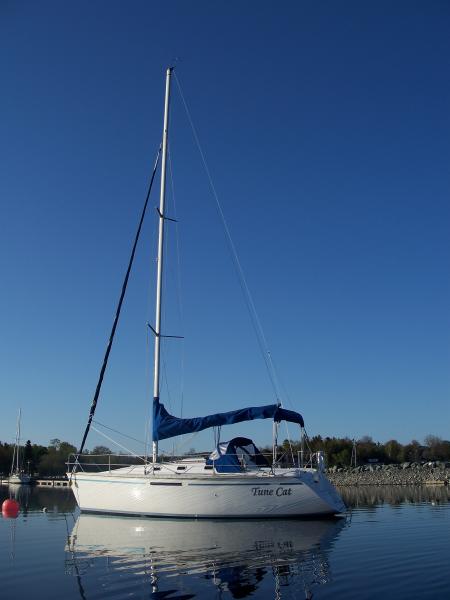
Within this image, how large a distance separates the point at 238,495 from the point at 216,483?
97 cm

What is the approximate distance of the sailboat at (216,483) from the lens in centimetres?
2222

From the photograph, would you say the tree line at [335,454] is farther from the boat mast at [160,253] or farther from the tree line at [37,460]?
the boat mast at [160,253]

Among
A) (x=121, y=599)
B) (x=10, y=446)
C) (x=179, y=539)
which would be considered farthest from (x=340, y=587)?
(x=10, y=446)

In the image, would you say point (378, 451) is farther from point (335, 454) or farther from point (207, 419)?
point (207, 419)

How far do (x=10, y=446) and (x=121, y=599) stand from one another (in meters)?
121

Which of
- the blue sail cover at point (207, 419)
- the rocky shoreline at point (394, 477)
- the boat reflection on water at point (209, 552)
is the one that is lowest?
the rocky shoreline at point (394, 477)

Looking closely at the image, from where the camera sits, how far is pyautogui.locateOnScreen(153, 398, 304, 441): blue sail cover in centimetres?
2384

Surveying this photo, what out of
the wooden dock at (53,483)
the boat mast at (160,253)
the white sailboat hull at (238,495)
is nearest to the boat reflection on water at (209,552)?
the white sailboat hull at (238,495)

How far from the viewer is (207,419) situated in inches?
955

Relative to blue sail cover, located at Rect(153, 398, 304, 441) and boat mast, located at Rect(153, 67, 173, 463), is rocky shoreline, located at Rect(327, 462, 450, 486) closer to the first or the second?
blue sail cover, located at Rect(153, 398, 304, 441)

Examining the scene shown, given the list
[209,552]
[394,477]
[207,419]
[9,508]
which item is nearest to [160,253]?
[207,419]

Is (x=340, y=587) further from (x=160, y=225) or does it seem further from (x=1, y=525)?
(x=160, y=225)

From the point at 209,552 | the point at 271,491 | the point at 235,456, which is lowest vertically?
the point at 209,552

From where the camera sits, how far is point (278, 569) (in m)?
12.7
